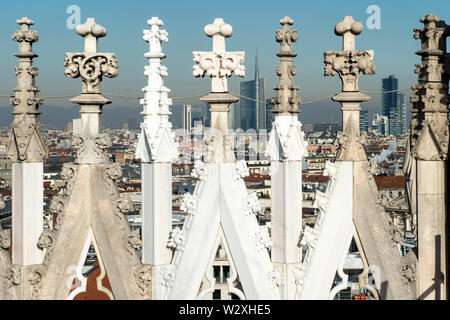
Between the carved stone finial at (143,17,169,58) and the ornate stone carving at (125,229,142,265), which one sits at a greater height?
the carved stone finial at (143,17,169,58)

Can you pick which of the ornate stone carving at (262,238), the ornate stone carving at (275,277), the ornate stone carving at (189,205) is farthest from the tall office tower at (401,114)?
the ornate stone carving at (189,205)

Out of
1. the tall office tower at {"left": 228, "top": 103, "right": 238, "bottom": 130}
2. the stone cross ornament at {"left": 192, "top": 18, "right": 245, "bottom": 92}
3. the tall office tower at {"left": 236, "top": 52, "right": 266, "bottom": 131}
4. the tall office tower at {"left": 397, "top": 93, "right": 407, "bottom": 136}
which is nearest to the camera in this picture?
the stone cross ornament at {"left": 192, "top": 18, "right": 245, "bottom": 92}

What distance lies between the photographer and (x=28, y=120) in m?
7.00

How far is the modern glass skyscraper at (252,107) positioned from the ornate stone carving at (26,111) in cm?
184

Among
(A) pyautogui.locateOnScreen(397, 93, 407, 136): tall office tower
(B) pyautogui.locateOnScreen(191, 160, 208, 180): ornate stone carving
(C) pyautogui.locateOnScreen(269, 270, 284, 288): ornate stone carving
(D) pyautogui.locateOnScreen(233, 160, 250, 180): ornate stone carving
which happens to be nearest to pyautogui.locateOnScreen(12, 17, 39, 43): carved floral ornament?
(B) pyautogui.locateOnScreen(191, 160, 208, 180): ornate stone carving

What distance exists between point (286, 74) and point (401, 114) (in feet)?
11.9

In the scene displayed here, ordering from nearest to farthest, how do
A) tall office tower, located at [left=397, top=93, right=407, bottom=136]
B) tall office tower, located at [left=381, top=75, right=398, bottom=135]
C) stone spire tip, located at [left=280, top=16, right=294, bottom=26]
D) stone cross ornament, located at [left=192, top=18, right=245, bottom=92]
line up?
stone cross ornament, located at [left=192, top=18, right=245, bottom=92], stone spire tip, located at [left=280, top=16, right=294, bottom=26], tall office tower, located at [left=381, top=75, right=398, bottom=135], tall office tower, located at [left=397, top=93, right=407, bottom=136]

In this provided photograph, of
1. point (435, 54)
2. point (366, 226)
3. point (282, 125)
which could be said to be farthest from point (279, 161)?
point (435, 54)

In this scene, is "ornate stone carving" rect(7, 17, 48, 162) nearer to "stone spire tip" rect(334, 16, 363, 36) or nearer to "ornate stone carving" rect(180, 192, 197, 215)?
"ornate stone carving" rect(180, 192, 197, 215)

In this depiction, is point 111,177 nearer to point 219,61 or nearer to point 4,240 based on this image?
point 4,240

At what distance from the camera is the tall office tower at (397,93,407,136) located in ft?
30.2

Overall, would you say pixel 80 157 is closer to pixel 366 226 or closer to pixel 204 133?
pixel 204 133

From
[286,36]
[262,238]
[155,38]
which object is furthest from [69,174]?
[286,36]
